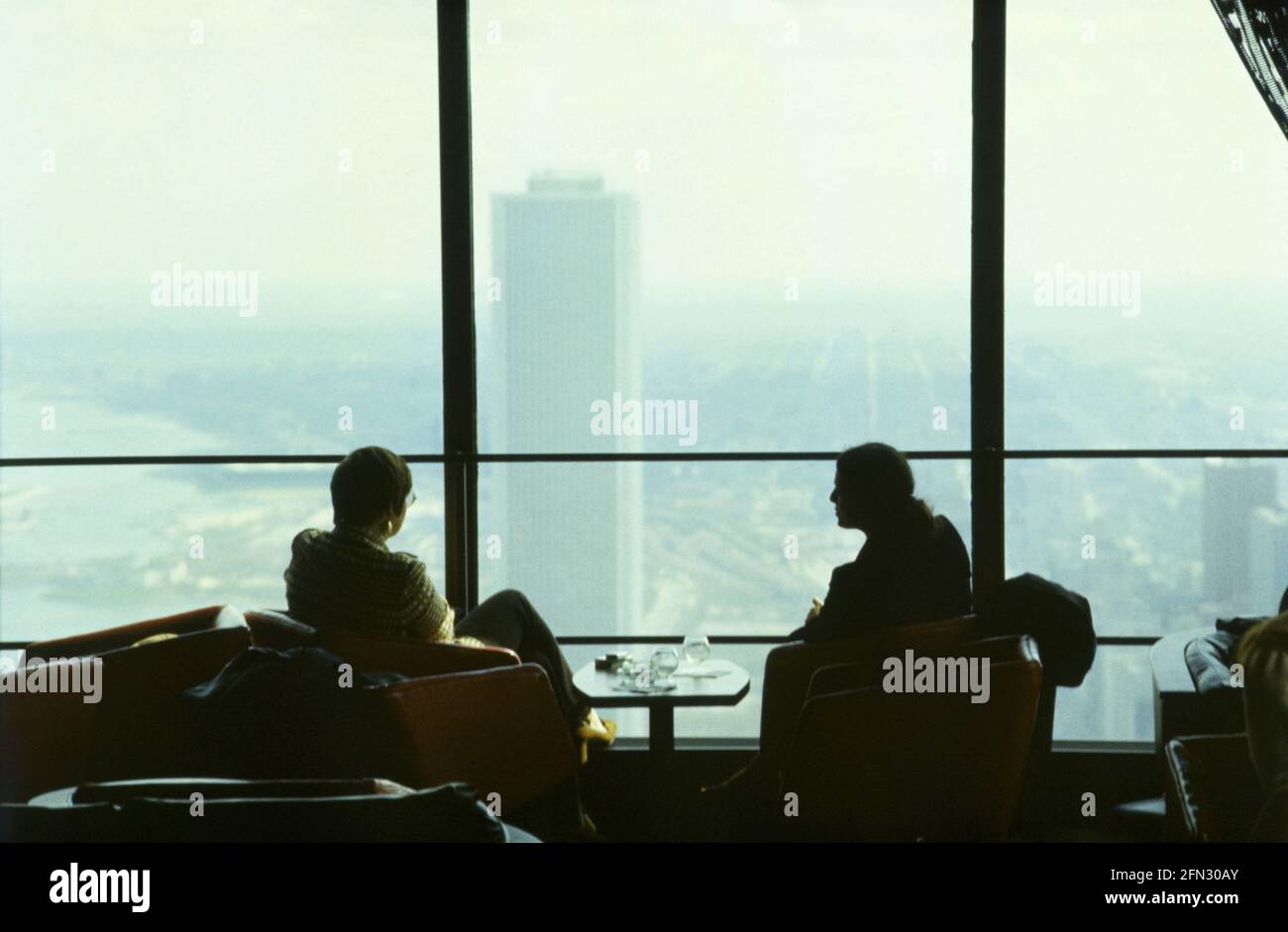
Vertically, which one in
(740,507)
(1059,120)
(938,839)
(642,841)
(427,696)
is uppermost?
(1059,120)

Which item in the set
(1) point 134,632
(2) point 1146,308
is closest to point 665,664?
(1) point 134,632

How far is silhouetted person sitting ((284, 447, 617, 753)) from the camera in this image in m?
2.83

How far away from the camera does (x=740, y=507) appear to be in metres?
4.69

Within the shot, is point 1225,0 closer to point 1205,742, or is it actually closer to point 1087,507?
point 1087,507

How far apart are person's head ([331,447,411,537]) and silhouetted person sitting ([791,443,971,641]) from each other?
1215mm

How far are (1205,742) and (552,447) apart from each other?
257 centimetres

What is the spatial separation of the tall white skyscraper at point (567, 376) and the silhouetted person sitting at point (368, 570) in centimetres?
100

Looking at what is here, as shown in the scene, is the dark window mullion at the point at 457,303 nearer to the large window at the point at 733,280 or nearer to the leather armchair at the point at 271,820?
the large window at the point at 733,280

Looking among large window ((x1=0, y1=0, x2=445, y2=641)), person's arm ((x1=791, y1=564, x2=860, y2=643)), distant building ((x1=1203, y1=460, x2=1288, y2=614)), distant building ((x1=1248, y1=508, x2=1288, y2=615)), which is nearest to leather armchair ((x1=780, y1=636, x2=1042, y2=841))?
person's arm ((x1=791, y1=564, x2=860, y2=643))

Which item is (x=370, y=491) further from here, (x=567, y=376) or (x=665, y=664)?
(x=567, y=376)

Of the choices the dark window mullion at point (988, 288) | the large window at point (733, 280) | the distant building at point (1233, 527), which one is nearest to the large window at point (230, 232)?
the large window at point (733, 280)

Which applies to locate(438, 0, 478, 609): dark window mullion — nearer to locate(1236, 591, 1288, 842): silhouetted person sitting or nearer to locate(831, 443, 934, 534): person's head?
locate(831, 443, 934, 534): person's head

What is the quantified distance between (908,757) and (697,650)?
912 millimetres
